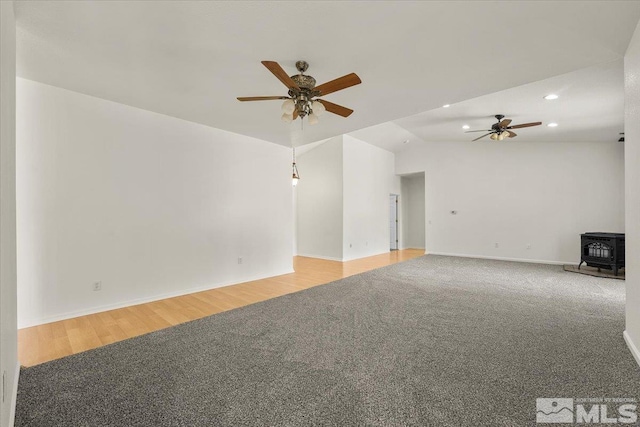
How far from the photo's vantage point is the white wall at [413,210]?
10.4 m

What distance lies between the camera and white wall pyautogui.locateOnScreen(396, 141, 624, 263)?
255 inches

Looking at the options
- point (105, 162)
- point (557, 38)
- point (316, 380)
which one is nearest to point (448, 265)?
point (557, 38)

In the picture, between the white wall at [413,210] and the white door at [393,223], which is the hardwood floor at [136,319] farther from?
the white wall at [413,210]

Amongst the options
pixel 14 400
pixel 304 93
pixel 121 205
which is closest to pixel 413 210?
pixel 304 93

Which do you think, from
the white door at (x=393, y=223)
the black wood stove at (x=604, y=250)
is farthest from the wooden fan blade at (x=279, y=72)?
the white door at (x=393, y=223)

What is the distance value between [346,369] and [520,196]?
7519 millimetres

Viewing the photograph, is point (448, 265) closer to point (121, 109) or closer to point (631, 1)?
point (631, 1)

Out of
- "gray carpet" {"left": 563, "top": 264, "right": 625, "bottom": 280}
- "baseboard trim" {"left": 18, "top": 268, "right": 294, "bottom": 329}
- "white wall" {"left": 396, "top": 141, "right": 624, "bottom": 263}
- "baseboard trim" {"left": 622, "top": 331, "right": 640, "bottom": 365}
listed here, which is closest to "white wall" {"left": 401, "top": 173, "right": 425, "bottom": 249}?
"white wall" {"left": 396, "top": 141, "right": 624, "bottom": 263}

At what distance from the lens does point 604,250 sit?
5617mm

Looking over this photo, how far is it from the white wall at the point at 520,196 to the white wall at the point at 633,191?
524 cm

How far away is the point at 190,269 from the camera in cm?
448

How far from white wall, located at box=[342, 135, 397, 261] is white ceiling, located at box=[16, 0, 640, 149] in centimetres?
411

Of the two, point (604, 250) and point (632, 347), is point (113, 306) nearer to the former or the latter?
point (632, 347)

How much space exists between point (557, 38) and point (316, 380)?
3.52 m
